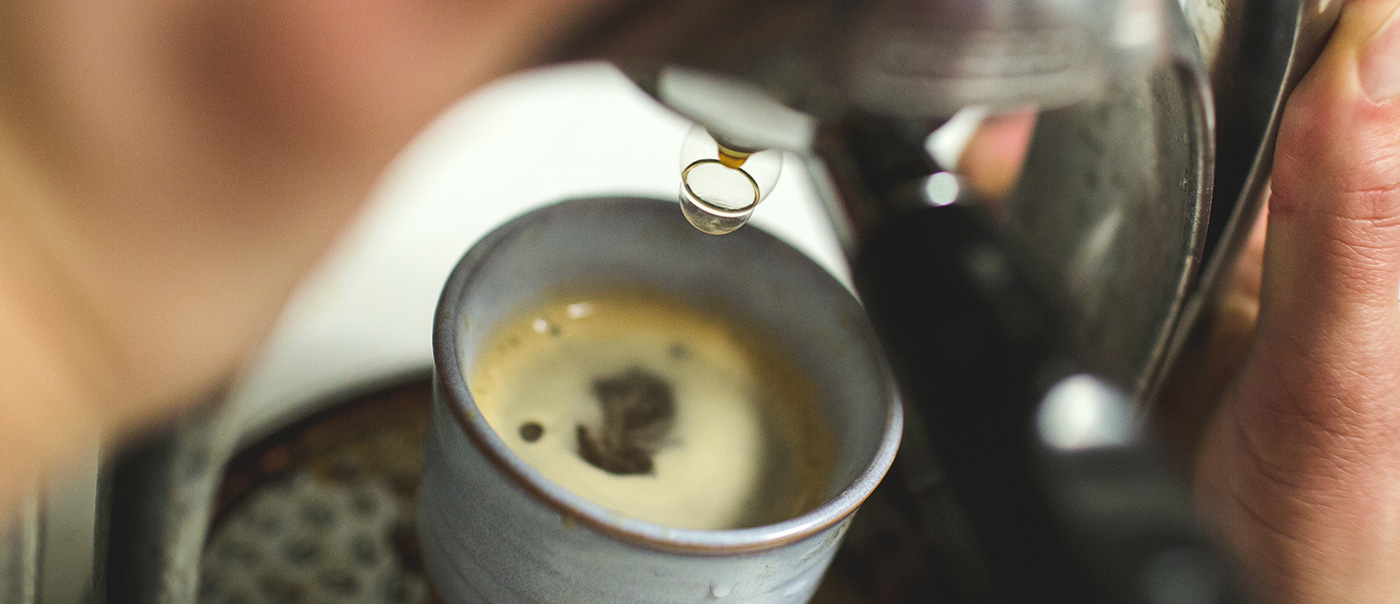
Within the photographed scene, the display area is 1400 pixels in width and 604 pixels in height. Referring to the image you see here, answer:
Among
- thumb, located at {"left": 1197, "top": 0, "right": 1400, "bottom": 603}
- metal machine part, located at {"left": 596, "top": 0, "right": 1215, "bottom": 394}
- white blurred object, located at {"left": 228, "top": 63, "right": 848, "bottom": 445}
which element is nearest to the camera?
metal machine part, located at {"left": 596, "top": 0, "right": 1215, "bottom": 394}

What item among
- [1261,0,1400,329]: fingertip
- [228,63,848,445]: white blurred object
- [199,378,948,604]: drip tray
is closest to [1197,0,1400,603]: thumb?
[1261,0,1400,329]: fingertip

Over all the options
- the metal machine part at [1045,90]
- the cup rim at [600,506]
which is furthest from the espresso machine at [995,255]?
the cup rim at [600,506]

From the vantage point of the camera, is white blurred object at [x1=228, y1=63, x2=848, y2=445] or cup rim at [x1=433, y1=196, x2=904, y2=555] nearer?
cup rim at [x1=433, y1=196, x2=904, y2=555]

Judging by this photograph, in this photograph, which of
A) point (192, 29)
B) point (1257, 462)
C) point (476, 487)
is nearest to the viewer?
point (192, 29)

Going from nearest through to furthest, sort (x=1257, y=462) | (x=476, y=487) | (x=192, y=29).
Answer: (x=192, y=29), (x=476, y=487), (x=1257, y=462)

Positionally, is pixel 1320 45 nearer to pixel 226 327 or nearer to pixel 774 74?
pixel 774 74

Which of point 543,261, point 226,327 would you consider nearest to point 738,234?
point 543,261

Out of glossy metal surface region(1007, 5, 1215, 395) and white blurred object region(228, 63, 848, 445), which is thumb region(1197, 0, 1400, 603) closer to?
glossy metal surface region(1007, 5, 1215, 395)
